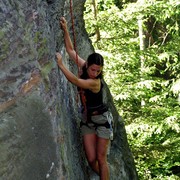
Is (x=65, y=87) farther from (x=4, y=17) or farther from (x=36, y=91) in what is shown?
(x=4, y=17)

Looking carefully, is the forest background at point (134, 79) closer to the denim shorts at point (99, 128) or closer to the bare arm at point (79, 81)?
the denim shorts at point (99, 128)

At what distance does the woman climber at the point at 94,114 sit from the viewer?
219 inches

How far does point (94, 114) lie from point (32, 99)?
5.50 ft

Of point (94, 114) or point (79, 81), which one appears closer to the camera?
point (79, 81)

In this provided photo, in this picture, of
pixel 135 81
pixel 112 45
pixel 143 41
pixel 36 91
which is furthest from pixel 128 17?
pixel 36 91

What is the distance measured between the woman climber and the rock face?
36cm

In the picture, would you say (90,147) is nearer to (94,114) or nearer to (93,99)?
(94,114)

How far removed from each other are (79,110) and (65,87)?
0.50m

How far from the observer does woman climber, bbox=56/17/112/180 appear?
5.57 meters

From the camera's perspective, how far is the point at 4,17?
4.30m

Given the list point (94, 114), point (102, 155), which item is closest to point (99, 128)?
point (94, 114)

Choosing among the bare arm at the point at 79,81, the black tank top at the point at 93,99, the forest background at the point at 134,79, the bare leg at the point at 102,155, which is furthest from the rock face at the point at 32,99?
the forest background at the point at 134,79

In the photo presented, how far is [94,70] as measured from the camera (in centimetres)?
555

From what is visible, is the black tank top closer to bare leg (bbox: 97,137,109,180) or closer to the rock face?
the rock face
